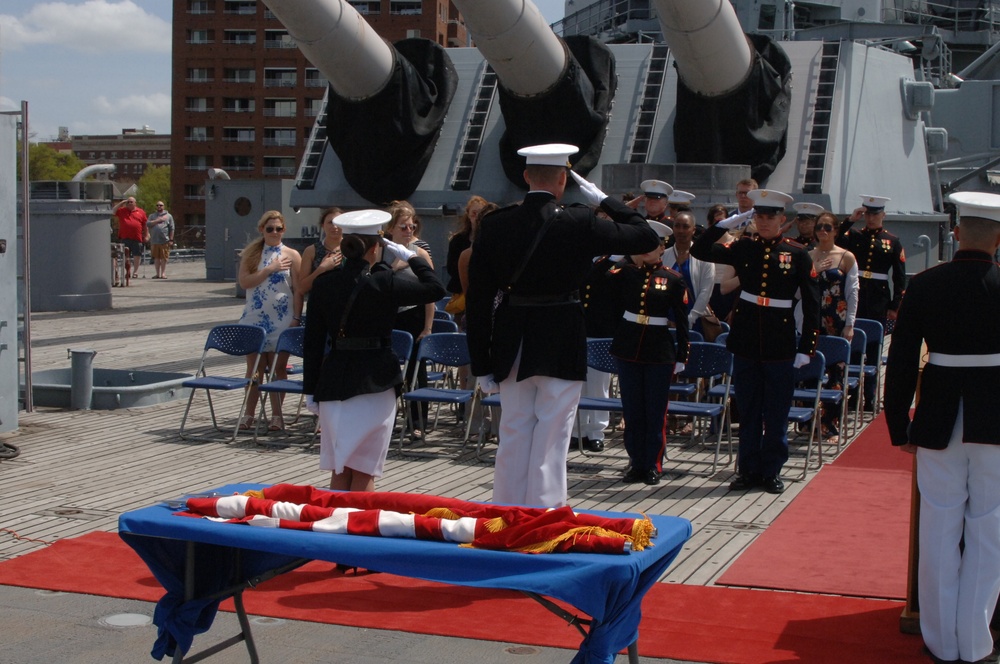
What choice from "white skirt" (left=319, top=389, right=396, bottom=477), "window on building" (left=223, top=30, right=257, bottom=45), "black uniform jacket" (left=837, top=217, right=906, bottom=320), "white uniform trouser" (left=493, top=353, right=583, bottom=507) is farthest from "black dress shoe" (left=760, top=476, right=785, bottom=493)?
"window on building" (left=223, top=30, right=257, bottom=45)

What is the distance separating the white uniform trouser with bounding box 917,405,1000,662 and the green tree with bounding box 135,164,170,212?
120474 mm

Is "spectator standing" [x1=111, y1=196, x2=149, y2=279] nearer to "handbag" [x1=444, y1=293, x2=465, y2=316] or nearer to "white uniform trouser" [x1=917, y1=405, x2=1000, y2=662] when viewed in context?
"handbag" [x1=444, y1=293, x2=465, y2=316]

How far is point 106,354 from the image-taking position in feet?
43.9

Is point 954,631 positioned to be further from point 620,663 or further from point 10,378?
point 10,378

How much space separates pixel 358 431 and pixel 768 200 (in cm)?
278

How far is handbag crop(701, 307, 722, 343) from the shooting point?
9.66 m

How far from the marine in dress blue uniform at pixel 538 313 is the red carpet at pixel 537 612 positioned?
569 mm

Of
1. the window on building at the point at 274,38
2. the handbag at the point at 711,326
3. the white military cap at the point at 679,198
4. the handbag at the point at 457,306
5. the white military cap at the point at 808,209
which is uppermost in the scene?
the window on building at the point at 274,38

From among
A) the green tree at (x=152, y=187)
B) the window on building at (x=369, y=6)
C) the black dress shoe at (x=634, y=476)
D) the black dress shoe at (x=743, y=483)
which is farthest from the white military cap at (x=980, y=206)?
the green tree at (x=152, y=187)

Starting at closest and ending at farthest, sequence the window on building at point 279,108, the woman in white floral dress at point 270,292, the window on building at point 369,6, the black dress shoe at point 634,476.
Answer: the black dress shoe at point 634,476
the woman in white floral dress at point 270,292
the window on building at point 369,6
the window on building at point 279,108

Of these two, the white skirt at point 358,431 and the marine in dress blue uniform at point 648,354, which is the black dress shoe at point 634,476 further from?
the white skirt at point 358,431

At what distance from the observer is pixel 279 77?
285ft

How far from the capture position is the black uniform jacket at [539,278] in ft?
17.2

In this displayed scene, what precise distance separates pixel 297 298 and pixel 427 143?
6.99 meters
